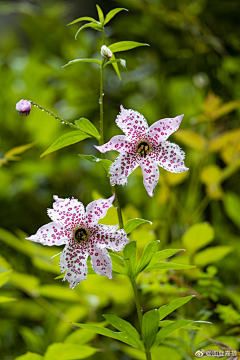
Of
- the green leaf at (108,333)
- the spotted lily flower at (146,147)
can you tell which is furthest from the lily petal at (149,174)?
the green leaf at (108,333)

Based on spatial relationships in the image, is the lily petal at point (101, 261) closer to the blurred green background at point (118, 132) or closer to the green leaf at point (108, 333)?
the green leaf at point (108, 333)

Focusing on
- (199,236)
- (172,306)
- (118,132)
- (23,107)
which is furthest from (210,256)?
(118,132)

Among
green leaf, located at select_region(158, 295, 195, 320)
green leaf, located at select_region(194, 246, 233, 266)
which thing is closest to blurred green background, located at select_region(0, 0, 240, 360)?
green leaf, located at select_region(194, 246, 233, 266)

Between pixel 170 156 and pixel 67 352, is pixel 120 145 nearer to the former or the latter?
pixel 170 156

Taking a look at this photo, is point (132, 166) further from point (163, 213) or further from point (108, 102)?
point (108, 102)

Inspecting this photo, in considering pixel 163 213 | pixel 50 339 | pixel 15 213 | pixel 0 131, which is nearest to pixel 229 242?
pixel 163 213

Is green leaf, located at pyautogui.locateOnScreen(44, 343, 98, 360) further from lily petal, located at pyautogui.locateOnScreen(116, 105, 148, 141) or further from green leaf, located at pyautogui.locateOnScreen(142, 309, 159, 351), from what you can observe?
lily petal, located at pyautogui.locateOnScreen(116, 105, 148, 141)
